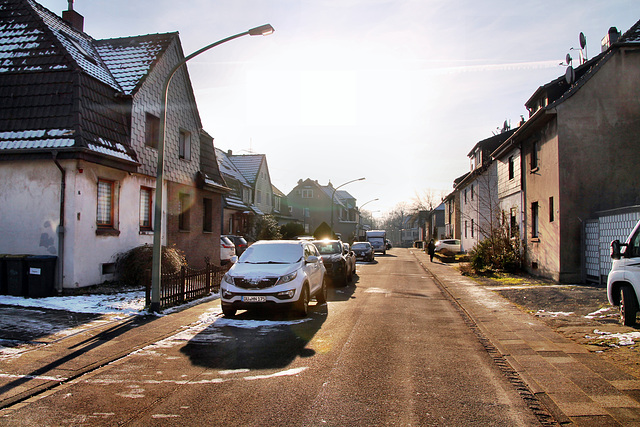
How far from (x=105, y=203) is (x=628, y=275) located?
523 inches

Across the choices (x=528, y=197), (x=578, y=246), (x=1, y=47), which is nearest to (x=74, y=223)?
(x=1, y=47)

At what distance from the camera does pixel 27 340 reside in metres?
7.65

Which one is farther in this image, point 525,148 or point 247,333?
point 525,148

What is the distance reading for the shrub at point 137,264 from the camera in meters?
14.3

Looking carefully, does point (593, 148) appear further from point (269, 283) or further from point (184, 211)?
point (184, 211)

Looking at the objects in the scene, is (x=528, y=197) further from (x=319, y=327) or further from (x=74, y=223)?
(x=74, y=223)

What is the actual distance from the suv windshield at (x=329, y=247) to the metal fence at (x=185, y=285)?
490 centimetres

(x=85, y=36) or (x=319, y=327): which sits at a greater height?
(x=85, y=36)

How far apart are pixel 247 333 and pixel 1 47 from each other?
1269cm

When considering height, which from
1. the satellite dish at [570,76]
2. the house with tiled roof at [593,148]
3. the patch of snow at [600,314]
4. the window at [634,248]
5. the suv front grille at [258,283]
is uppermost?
the satellite dish at [570,76]

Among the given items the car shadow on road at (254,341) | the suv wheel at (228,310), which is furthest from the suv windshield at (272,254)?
the suv wheel at (228,310)

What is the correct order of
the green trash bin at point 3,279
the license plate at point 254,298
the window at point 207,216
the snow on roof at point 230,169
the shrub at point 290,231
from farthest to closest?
the shrub at point 290,231 → the snow on roof at point 230,169 → the window at point 207,216 → the green trash bin at point 3,279 → the license plate at point 254,298

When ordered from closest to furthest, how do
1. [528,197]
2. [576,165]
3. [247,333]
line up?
[247,333], [576,165], [528,197]

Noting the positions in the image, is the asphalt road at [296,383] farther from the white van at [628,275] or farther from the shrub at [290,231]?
the shrub at [290,231]
